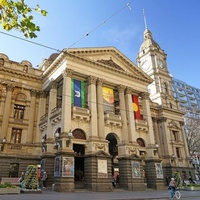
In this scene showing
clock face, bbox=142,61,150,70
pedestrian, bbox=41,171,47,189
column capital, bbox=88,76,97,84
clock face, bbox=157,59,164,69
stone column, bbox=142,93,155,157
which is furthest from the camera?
clock face, bbox=142,61,150,70

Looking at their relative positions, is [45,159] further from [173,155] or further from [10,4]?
[173,155]

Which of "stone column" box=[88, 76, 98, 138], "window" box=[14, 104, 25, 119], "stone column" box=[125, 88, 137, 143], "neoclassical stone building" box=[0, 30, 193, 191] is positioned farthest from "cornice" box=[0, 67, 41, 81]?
"stone column" box=[125, 88, 137, 143]

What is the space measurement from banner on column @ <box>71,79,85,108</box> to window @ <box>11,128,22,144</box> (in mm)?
8873

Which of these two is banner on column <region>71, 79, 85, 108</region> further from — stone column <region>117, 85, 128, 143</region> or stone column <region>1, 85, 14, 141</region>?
stone column <region>1, 85, 14, 141</region>

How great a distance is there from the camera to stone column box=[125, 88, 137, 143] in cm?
2767

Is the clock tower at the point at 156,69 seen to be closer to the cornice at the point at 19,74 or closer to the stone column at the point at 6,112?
the cornice at the point at 19,74

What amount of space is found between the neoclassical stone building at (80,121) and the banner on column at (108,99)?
0.46ft

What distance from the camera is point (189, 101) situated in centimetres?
9119

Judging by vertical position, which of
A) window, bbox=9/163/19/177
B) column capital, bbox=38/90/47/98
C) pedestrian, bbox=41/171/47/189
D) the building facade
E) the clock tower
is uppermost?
the building facade

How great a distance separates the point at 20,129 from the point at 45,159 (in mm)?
6405

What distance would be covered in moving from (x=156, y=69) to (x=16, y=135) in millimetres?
34938

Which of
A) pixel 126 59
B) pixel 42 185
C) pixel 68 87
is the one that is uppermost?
pixel 126 59

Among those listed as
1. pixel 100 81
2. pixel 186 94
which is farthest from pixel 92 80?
pixel 186 94

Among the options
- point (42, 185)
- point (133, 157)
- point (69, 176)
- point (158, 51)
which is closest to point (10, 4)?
point (69, 176)
